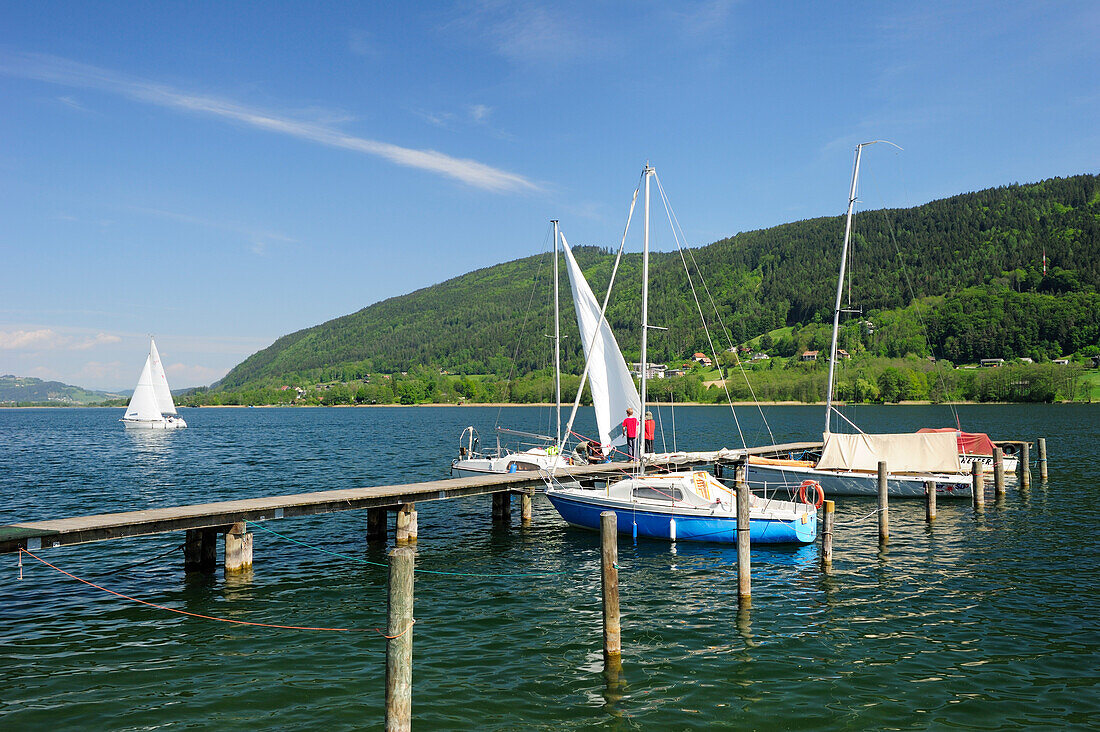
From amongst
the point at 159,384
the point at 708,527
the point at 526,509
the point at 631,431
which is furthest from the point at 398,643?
the point at 159,384

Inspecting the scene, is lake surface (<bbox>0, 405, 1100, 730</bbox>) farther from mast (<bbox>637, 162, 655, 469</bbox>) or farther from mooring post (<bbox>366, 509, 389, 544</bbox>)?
mast (<bbox>637, 162, 655, 469</bbox>)

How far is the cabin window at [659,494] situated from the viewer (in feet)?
72.2

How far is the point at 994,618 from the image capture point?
1463 cm

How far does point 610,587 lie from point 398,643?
4.21 meters

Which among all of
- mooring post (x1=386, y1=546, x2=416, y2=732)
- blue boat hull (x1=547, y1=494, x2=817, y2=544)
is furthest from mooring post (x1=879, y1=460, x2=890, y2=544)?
mooring post (x1=386, y1=546, x2=416, y2=732)

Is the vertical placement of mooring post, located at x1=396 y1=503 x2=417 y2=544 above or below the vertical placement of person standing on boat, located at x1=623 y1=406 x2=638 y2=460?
below

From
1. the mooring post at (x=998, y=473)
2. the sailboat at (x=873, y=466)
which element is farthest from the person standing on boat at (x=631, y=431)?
the mooring post at (x=998, y=473)

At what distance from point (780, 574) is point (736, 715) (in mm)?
8896

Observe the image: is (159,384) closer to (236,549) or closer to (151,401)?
(151,401)

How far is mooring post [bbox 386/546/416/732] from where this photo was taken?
26.6 ft

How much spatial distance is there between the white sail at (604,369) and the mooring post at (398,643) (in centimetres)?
1939

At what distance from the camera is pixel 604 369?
2808 cm

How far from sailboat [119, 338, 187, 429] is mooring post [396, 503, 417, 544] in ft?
289

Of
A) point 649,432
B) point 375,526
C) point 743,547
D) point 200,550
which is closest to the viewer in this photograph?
point 743,547
